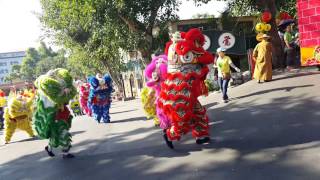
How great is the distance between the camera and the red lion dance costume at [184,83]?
6355mm

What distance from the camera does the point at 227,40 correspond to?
675 inches

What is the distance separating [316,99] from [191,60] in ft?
12.3

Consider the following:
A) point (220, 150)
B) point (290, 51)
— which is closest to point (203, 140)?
point (220, 150)

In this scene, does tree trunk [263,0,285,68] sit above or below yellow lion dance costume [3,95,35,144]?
above

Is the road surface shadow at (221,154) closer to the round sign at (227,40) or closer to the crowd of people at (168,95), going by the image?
the crowd of people at (168,95)

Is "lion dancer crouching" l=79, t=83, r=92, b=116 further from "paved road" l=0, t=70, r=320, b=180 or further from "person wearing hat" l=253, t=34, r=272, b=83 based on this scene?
"person wearing hat" l=253, t=34, r=272, b=83

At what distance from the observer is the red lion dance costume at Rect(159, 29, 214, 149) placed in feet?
20.9

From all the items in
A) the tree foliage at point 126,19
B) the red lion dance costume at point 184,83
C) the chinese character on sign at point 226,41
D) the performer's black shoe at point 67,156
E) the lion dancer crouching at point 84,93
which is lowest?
the performer's black shoe at point 67,156

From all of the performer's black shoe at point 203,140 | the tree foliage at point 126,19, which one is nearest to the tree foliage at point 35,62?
the tree foliage at point 126,19

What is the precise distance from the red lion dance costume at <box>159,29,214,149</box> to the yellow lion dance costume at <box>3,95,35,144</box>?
5.98 meters

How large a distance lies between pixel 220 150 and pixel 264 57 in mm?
5871

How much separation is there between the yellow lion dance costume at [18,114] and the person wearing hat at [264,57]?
6.83 metres

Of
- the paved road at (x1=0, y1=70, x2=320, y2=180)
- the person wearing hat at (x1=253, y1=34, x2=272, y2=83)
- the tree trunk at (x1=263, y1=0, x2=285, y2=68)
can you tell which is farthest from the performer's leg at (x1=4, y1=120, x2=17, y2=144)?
the tree trunk at (x1=263, y1=0, x2=285, y2=68)

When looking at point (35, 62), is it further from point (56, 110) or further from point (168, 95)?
point (168, 95)
